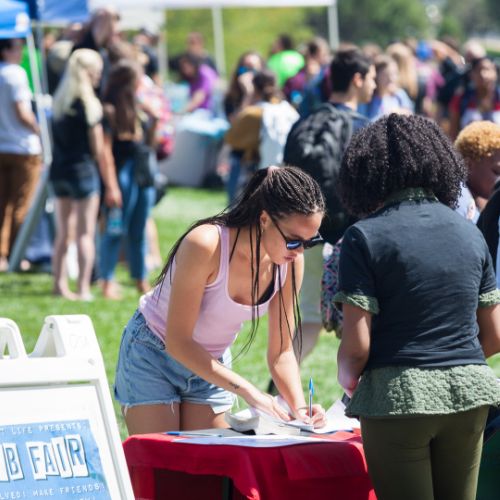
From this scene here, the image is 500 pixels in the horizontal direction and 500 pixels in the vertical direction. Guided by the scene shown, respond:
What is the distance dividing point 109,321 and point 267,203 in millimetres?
4793

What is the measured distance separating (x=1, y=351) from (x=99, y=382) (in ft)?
1.22

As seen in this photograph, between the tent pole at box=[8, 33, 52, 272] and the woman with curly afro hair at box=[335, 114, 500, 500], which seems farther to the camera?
the tent pole at box=[8, 33, 52, 272]

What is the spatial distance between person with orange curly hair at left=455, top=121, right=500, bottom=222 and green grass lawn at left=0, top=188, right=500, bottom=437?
180cm

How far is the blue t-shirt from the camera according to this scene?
3.13 metres

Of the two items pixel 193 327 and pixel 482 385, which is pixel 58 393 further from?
pixel 482 385

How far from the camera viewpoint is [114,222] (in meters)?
8.91

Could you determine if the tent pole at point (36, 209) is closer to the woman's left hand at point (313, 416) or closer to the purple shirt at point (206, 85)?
the woman's left hand at point (313, 416)

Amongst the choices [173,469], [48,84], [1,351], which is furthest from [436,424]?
[48,84]

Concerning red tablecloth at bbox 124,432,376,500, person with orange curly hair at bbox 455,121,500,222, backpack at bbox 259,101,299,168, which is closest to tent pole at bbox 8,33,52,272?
backpack at bbox 259,101,299,168

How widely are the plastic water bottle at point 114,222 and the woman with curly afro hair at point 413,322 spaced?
568 centimetres

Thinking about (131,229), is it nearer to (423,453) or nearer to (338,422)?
(338,422)

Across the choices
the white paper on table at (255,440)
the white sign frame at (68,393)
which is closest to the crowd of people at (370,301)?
the white paper on table at (255,440)

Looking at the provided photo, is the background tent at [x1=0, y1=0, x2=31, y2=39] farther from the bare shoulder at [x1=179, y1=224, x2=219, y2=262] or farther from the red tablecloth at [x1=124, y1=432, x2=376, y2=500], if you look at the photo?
the red tablecloth at [x1=124, y1=432, x2=376, y2=500]

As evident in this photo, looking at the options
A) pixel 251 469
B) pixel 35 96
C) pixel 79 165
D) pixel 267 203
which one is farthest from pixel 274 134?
pixel 251 469
